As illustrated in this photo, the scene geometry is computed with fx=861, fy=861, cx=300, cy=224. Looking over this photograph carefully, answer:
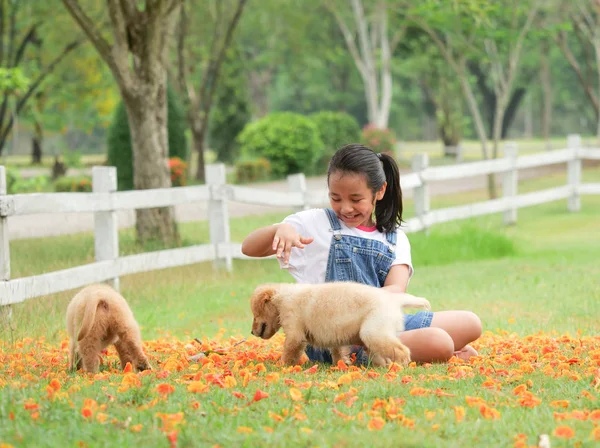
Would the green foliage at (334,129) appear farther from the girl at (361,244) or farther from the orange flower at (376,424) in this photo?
the orange flower at (376,424)

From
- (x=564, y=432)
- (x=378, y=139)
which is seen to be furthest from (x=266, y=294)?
(x=378, y=139)

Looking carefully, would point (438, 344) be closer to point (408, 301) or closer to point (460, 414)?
point (408, 301)

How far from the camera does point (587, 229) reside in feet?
54.6

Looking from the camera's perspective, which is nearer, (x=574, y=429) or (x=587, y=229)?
(x=574, y=429)

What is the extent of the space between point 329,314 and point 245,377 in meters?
0.70

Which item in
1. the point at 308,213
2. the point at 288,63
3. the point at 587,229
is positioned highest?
the point at 288,63

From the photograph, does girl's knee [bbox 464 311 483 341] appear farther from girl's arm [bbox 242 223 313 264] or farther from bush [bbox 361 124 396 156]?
bush [bbox 361 124 396 156]

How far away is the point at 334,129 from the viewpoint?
3691 centimetres

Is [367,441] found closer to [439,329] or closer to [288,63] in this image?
[439,329]

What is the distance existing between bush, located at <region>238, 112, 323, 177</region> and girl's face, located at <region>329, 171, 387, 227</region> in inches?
1046

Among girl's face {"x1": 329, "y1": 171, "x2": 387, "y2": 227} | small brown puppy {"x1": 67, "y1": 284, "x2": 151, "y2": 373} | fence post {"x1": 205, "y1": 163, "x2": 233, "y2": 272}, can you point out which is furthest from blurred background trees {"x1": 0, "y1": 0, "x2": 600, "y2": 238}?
girl's face {"x1": 329, "y1": 171, "x2": 387, "y2": 227}

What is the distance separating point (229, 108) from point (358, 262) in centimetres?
3241

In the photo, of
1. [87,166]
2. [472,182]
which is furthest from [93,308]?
[87,166]

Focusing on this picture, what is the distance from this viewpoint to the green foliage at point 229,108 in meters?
36.4
